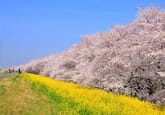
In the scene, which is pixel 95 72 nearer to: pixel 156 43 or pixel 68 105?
pixel 156 43

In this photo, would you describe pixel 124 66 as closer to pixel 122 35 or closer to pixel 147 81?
pixel 147 81

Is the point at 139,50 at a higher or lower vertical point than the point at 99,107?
higher

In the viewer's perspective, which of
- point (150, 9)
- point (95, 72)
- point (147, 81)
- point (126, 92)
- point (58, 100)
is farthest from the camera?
point (95, 72)

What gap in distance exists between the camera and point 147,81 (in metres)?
14.5

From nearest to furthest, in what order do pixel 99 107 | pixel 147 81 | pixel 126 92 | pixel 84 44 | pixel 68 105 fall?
1. pixel 99 107
2. pixel 68 105
3. pixel 147 81
4. pixel 126 92
5. pixel 84 44

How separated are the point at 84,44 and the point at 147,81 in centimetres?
2007

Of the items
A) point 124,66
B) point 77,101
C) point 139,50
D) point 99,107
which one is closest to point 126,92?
point 124,66

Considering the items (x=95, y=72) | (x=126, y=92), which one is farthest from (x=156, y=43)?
(x=95, y=72)

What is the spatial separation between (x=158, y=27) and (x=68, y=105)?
6.82 meters

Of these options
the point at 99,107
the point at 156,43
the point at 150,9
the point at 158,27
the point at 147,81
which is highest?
the point at 150,9

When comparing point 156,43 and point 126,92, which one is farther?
point 126,92

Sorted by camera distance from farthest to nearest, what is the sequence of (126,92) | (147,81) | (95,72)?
(95,72), (126,92), (147,81)

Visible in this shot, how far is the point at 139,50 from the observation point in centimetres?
1478

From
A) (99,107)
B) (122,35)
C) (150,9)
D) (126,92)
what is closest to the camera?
(99,107)
